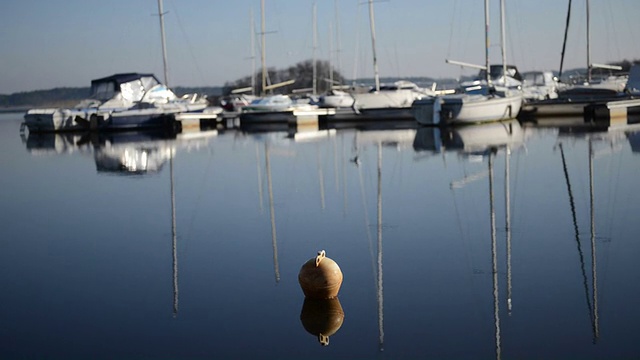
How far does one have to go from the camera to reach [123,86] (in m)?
57.7

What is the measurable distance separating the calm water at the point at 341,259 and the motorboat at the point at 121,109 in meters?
27.4

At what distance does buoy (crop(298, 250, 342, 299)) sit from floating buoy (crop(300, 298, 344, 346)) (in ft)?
0.30

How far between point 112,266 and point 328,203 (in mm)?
6344

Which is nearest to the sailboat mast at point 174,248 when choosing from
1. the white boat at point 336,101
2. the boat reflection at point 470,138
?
the boat reflection at point 470,138

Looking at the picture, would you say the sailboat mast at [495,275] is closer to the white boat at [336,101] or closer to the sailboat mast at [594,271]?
the sailboat mast at [594,271]

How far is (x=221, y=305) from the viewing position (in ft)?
32.9

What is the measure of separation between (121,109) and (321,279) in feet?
153

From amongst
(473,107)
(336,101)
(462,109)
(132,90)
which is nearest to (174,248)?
(462,109)

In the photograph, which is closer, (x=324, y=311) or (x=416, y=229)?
(x=324, y=311)

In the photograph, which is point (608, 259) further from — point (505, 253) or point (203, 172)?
point (203, 172)

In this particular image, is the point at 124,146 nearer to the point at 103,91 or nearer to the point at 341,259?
the point at 103,91

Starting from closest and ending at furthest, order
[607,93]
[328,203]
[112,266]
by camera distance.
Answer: [112,266] → [328,203] → [607,93]

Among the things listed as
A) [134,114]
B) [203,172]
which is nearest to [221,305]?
[203,172]

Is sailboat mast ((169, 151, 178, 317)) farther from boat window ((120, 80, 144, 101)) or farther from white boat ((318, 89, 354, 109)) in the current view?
white boat ((318, 89, 354, 109))
